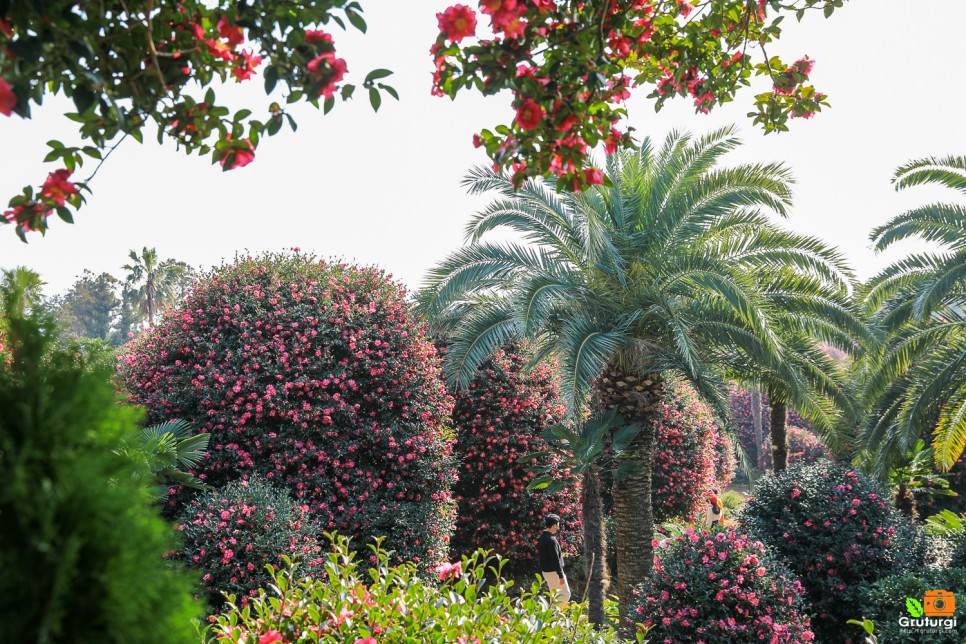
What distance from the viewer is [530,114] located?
8.75 feet

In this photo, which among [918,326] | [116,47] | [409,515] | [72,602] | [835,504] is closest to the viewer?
[72,602]

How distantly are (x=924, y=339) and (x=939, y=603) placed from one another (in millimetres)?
6063

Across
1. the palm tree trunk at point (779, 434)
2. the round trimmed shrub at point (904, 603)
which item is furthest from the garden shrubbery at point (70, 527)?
the palm tree trunk at point (779, 434)

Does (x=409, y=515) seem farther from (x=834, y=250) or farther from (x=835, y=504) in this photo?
(x=834, y=250)

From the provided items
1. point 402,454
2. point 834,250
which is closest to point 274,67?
point 402,454

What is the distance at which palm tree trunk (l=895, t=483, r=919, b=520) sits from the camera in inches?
516

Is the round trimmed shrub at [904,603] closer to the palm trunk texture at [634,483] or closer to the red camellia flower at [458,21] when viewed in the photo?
the palm trunk texture at [634,483]

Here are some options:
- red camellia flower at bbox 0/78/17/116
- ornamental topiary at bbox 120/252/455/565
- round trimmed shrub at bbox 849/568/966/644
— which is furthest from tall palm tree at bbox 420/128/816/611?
red camellia flower at bbox 0/78/17/116

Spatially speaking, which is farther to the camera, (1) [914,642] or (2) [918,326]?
(2) [918,326]

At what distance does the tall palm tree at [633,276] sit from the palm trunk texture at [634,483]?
2cm

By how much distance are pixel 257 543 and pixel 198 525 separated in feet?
2.20

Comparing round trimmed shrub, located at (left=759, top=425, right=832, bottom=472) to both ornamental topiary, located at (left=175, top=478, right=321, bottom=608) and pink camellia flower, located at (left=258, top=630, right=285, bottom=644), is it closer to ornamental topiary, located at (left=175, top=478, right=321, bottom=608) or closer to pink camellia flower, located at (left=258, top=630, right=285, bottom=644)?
ornamental topiary, located at (left=175, top=478, right=321, bottom=608)

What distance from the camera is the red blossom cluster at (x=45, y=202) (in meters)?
2.52

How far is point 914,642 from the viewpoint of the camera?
6426 millimetres
